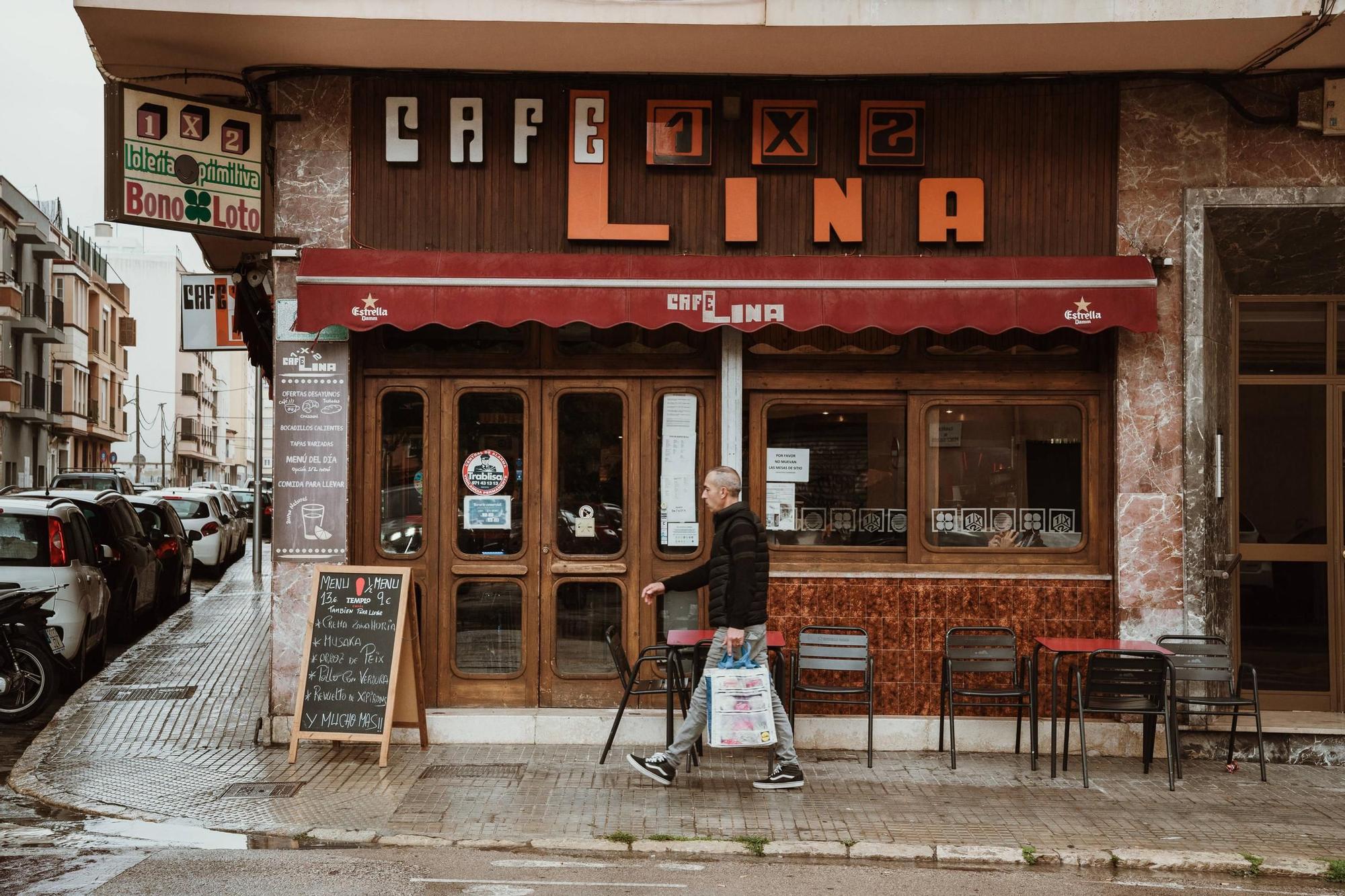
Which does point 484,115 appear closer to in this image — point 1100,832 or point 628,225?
point 628,225

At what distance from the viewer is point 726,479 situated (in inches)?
297

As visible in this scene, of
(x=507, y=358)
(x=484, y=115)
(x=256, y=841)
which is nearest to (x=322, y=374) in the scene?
(x=507, y=358)

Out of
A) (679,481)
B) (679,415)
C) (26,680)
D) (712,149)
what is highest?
(712,149)

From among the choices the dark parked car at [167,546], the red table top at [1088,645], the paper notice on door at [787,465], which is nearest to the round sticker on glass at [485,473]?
the paper notice on door at [787,465]

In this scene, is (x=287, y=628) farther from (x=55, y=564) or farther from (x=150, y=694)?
(x=55, y=564)

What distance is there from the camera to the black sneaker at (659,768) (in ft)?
24.4

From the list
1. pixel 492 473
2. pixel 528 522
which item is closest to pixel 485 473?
pixel 492 473

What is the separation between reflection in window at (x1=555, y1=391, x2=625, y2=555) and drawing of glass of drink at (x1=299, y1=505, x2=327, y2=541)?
1.66m

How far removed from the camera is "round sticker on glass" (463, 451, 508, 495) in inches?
349

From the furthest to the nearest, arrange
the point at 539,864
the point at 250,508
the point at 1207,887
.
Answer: the point at 250,508, the point at 539,864, the point at 1207,887

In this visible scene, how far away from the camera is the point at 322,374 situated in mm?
8586

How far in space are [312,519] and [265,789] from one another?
198 centimetres

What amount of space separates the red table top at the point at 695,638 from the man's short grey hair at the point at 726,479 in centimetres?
103

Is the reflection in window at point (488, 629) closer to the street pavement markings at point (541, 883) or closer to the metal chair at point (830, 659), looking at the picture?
the metal chair at point (830, 659)
